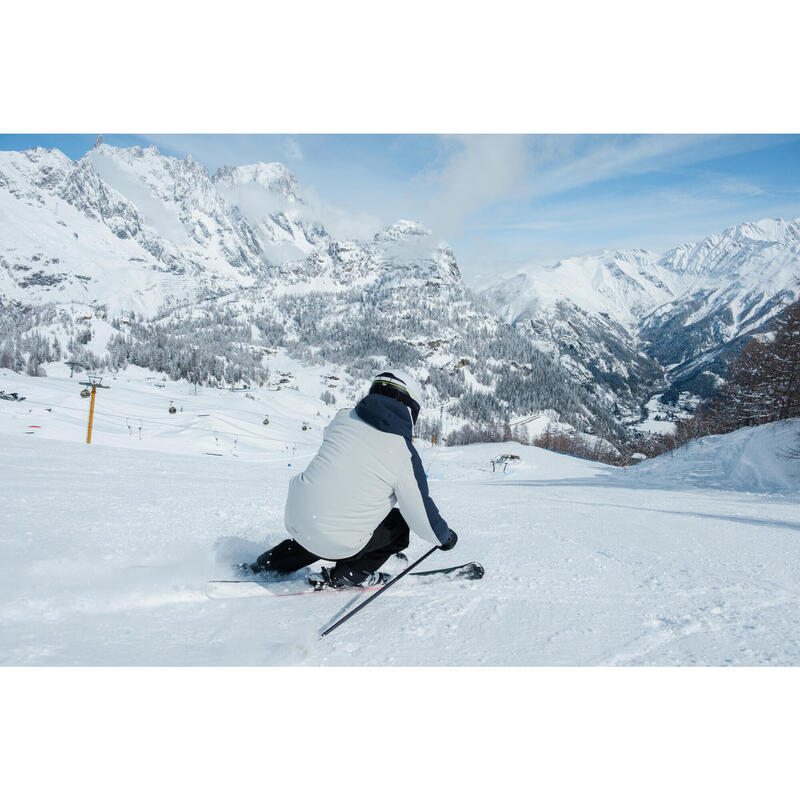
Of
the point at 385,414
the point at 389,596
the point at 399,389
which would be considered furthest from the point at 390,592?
the point at 399,389

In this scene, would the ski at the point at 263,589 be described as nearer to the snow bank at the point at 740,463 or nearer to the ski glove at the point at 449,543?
the ski glove at the point at 449,543

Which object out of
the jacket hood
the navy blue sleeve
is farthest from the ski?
the jacket hood

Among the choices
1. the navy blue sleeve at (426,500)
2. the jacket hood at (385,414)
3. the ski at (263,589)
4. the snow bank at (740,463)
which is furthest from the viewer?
the snow bank at (740,463)

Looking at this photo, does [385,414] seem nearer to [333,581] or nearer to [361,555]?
[361,555]

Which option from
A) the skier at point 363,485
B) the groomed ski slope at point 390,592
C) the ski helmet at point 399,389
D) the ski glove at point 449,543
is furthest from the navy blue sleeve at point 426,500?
the groomed ski slope at point 390,592

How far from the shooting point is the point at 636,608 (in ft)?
9.98

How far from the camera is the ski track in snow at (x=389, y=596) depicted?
8.23 ft

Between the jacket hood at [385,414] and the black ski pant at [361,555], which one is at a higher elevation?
the jacket hood at [385,414]

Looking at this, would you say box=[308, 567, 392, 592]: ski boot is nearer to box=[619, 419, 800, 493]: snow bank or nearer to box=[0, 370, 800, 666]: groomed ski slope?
box=[0, 370, 800, 666]: groomed ski slope

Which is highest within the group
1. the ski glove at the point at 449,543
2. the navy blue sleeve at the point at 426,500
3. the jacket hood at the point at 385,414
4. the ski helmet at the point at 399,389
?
the ski helmet at the point at 399,389

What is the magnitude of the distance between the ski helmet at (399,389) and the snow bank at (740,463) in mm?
12228

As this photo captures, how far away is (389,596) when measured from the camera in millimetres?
3193

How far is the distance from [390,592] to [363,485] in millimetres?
928
